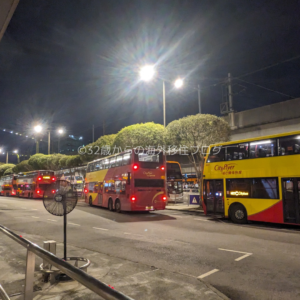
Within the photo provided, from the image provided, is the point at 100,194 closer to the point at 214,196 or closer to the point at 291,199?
the point at 214,196

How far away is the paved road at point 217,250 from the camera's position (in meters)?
5.01

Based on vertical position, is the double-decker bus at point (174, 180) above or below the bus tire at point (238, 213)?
above

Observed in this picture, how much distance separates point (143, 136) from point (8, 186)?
30912mm

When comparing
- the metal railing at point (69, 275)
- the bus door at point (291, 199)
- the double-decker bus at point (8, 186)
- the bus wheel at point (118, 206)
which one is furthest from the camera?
the double-decker bus at point (8, 186)

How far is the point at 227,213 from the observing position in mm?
13375

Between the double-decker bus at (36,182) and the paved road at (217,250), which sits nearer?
the paved road at (217,250)

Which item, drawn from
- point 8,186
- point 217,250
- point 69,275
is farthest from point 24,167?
point 69,275

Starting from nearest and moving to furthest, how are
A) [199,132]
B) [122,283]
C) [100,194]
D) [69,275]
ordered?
[69,275], [122,283], [199,132], [100,194]

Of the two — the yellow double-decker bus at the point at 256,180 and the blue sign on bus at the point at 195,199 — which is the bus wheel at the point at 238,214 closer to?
the yellow double-decker bus at the point at 256,180

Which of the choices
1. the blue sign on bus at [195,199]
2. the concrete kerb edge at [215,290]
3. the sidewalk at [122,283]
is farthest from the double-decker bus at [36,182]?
the concrete kerb edge at [215,290]

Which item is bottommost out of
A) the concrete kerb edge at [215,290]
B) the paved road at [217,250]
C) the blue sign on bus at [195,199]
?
the paved road at [217,250]

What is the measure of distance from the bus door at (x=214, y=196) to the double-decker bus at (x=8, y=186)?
3432 centimetres

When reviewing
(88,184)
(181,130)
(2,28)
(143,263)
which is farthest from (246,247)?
(88,184)

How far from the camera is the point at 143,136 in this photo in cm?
2214
